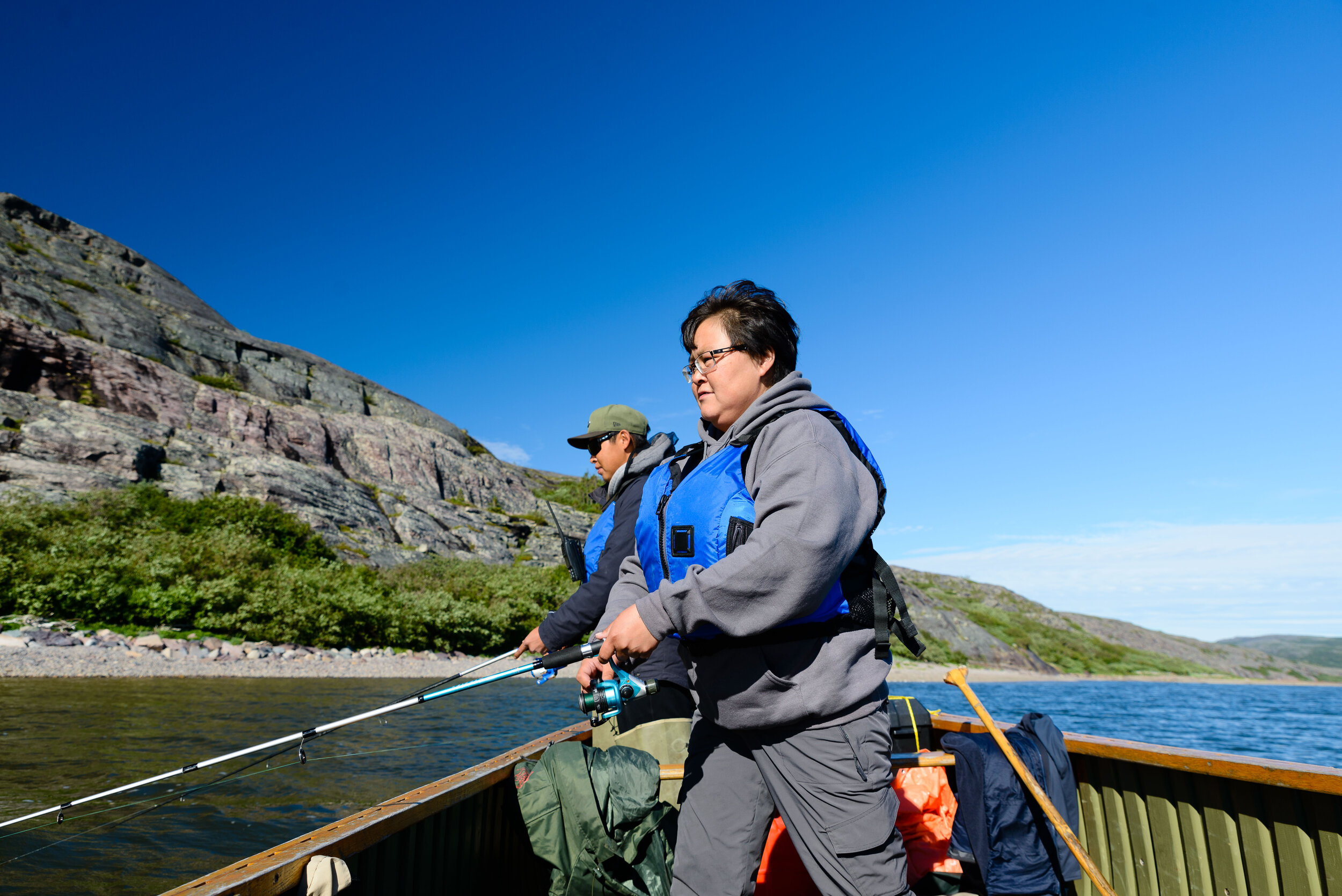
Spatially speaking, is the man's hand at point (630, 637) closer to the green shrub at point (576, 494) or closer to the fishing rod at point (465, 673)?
the fishing rod at point (465, 673)

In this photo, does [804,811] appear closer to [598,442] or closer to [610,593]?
[610,593]

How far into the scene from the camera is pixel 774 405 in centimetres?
199

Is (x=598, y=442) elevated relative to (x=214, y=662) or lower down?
elevated

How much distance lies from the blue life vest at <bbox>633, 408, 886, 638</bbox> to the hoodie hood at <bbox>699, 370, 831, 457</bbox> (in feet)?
0.08

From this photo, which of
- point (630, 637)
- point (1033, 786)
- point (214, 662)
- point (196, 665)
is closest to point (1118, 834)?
point (1033, 786)

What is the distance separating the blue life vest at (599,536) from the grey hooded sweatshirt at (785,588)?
1.76 m

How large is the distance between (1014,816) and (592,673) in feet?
8.28

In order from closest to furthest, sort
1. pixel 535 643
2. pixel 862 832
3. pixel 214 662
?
1. pixel 862 832
2. pixel 535 643
3. pixel 214 662

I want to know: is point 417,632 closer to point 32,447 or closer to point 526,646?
point 32,447

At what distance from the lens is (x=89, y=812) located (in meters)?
6.02

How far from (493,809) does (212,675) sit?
1523cm

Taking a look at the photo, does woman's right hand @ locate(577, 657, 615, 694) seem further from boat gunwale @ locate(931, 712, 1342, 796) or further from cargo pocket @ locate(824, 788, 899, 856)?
boat gunwale @ locate(931, 712, 1342, 796)

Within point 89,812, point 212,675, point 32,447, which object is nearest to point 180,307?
point 32,447

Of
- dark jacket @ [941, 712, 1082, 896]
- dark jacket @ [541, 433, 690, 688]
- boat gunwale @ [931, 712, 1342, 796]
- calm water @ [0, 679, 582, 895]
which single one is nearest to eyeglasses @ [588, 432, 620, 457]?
dark jacket @ [541, 433, 690, 688]
